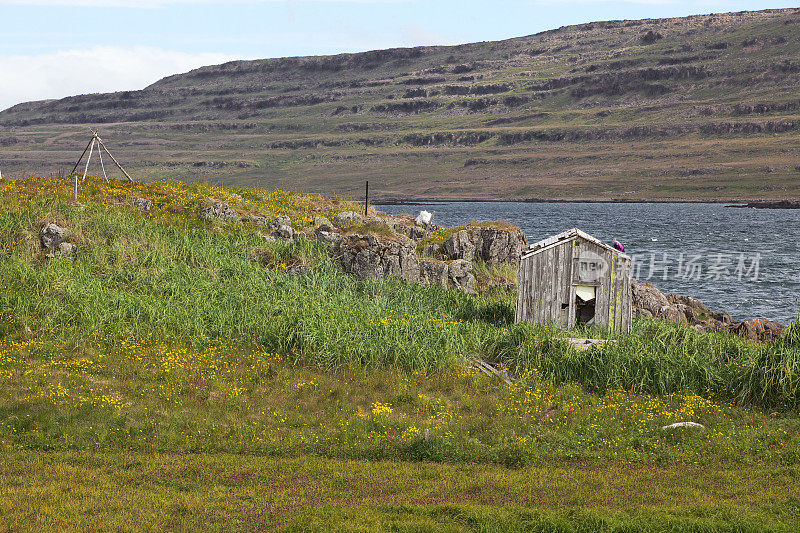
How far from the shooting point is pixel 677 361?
2036 cm

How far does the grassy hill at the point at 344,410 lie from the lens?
12.3 metres

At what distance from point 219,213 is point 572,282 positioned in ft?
55.3

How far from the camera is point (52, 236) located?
2817cm

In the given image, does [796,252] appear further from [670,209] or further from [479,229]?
[670,209]

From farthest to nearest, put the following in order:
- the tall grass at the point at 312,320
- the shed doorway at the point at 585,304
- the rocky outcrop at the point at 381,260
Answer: the rocky outcrop at the point at 381,260, the shed doorway at the point at 585,304, the tall grass at the point at 312,320

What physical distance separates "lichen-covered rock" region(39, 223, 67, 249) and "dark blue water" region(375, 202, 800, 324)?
3196 centimetres

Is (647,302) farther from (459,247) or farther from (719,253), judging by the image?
(719,253)

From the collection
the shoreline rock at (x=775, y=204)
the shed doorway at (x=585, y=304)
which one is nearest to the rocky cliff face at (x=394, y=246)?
the shed doorway at (x=585, y=304)

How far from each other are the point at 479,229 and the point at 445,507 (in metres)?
26.4

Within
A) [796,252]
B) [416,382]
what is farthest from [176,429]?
[796,252]

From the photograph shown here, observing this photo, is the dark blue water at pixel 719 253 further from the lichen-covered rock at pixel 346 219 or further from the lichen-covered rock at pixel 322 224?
the lichen-covered rock at pixel 322 224

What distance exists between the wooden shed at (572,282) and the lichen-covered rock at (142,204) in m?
18.2

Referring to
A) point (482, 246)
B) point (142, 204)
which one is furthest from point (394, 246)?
point (142, 204)

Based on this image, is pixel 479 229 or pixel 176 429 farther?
pixel 479 229
